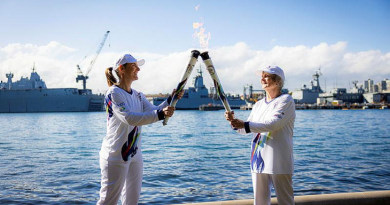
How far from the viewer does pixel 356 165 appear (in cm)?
1403

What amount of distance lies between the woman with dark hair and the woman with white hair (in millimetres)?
1097

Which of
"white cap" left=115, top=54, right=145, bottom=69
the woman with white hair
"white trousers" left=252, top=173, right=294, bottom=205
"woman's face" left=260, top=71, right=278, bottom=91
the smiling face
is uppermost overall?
"white cap" left=115, top=54, right=145, bottom=69

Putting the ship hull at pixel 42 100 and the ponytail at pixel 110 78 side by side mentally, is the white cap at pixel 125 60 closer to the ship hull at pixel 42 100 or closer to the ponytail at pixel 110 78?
the ponytail at pixel 110 78

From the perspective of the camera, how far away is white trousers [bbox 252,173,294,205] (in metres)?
3.80

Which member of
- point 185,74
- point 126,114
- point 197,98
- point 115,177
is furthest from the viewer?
point 197,98

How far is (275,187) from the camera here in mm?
3854

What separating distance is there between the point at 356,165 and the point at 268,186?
38.5 ft

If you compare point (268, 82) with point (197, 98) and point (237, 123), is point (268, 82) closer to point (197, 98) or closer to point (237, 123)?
point (237, 123)

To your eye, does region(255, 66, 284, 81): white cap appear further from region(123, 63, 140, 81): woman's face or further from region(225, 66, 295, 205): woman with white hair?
region(123, 63, 140, 81): woman's face

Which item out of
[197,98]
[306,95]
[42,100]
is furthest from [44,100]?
[306,95]

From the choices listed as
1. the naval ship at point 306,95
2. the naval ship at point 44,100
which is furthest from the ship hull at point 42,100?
the naval ship at point 306,95

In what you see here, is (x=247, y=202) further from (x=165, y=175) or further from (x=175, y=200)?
(x=165, y=175)

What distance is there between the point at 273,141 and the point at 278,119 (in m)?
0.27

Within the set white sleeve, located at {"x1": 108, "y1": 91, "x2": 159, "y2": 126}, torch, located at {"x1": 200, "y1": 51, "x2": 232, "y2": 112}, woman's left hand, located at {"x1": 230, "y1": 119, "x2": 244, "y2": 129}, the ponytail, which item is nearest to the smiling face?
the ponytail
